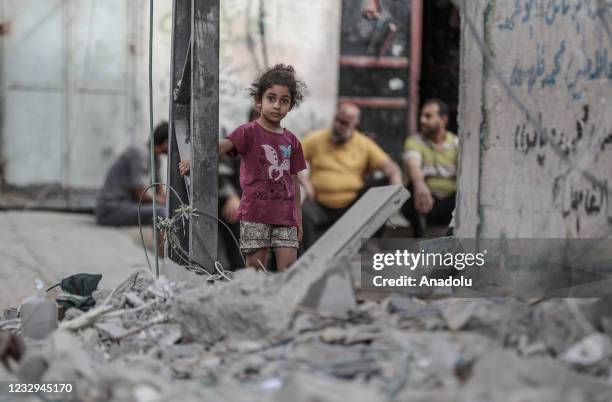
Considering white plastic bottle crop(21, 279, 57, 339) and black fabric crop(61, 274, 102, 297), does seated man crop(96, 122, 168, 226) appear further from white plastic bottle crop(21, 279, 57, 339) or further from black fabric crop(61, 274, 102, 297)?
white plastic bottle crop(21, 279, 57, 339)

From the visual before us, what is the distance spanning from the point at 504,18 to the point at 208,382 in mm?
2810

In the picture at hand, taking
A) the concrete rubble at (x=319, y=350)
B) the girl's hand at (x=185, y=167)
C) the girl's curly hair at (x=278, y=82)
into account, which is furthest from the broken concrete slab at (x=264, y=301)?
the girl's curly hair at (x=278, y=82)

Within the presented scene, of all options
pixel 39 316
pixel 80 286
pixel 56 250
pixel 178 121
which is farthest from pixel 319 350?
pixel 56 250

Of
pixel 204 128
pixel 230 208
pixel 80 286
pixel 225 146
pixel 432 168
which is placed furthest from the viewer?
pixel 432 168

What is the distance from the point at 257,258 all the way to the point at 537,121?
1.65m

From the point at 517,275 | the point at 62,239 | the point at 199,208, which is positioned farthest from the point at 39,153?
the point at 517,275

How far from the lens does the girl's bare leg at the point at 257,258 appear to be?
17.3ft

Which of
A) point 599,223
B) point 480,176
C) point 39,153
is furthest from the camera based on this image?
point 39,153

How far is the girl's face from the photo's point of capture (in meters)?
5.18

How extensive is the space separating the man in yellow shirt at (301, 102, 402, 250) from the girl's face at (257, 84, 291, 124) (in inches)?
123

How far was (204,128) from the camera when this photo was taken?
5000 mm

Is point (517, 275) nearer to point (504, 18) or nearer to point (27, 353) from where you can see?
point (504, 18)

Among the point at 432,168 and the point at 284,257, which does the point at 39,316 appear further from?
the point at 432,168

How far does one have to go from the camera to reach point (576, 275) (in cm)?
475
